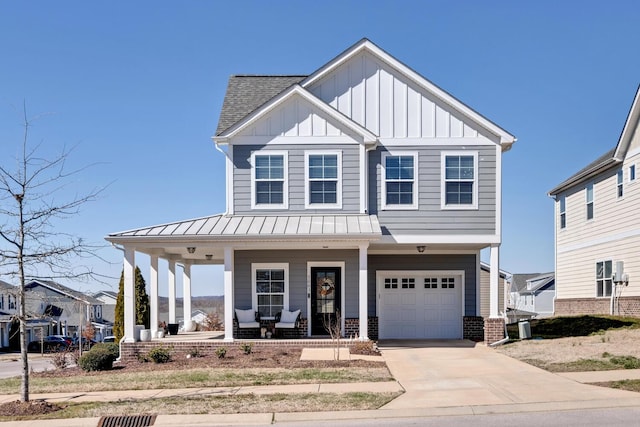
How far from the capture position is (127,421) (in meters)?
9.55

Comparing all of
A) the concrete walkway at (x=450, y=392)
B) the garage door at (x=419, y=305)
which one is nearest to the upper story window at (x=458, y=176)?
the garage door at (x=419, y=305)

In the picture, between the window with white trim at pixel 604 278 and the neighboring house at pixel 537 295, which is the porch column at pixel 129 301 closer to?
the window with white trim at pixel 604 278

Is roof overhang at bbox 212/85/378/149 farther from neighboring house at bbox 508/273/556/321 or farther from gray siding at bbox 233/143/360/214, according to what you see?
neighboring house at bbox 508/273/556/321

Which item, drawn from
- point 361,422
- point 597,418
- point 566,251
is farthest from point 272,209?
point 566,251

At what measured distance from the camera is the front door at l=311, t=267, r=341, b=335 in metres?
18.8

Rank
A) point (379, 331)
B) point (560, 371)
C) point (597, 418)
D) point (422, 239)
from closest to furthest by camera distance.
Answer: point (597, 418) < point (560, 371) < point (422, 239) < point (379, 331)

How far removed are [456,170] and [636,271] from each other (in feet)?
31.7

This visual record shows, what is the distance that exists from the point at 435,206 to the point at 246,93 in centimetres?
761

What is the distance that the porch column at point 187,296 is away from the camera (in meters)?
22.8

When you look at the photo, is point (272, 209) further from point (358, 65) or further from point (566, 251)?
point (566, 251)

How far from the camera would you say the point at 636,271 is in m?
22.9

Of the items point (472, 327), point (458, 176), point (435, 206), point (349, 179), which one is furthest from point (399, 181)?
point (472, 327)

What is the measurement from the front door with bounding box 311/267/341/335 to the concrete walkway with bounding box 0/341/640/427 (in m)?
3.67

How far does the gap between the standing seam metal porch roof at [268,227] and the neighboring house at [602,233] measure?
11643mm
